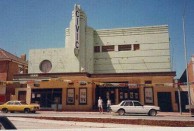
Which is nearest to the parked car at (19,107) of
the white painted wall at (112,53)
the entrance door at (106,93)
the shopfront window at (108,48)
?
the entrance door at (106,93)

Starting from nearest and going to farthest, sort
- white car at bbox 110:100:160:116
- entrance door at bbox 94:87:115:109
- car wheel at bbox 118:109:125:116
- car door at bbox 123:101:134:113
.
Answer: white car at bbox 110:100:160:116
car door at bbox 123:101:134:113
car wheel at bbox 118:109:125:116
entrance door at bbox 94:87:115:109

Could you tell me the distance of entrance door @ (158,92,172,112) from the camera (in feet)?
92.9

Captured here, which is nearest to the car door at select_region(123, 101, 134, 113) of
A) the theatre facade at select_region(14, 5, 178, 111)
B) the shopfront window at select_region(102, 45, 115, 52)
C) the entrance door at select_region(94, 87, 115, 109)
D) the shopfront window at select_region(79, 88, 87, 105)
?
the theatre facade at select_region(14, 5, 178, 111)

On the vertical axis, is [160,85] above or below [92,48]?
below

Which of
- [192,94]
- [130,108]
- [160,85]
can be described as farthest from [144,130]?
[192,94]

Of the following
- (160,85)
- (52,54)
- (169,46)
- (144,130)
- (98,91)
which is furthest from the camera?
(52,54)

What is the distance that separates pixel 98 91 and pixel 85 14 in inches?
589

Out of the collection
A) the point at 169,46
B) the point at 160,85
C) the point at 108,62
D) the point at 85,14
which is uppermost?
the point at 85,14

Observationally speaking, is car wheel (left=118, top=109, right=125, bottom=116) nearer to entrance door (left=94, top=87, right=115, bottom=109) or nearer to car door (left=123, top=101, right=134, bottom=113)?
car door (left=123, top=101, right=134, bottom=113)

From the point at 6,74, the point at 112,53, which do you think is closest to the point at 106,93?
the point at 112,53

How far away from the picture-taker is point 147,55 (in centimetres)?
3556

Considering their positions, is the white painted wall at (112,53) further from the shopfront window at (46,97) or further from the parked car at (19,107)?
the parked car at (19,107)

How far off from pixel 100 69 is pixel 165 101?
493 inches

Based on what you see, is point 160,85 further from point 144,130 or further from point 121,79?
point 144,130
